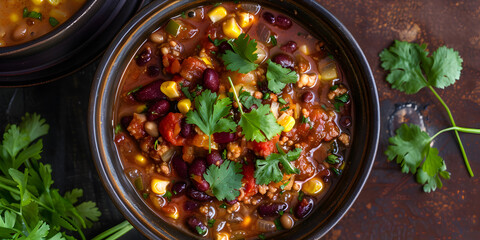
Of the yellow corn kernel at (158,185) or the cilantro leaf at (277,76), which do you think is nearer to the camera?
the cilantro leaf at (277,76)

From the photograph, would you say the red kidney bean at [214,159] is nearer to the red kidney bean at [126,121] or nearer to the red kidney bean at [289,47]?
the red kidney bean at [126,121]

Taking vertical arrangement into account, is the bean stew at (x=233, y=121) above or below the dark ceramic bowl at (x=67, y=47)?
below

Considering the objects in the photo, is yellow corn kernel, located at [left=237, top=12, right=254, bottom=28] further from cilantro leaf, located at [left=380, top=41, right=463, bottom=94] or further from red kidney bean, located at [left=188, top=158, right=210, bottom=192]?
cilantro leaf, located at [left=380, top=41, right=463, bottom=94]

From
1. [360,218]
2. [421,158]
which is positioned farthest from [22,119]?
[421,158]

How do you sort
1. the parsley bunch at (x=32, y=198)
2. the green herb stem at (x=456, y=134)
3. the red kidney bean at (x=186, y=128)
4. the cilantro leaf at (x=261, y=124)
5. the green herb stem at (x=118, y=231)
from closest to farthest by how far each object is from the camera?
the cilantro leaf at (x=261, y=124), the red kidney bean at (x=186, y=128), the parsley bunch at (x=32, y=198), the green herb stem at (x=118, y=231), the green herb stem at (x=456, y=134)

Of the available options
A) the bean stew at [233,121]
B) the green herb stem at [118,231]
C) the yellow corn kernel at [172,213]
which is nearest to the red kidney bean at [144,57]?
the bean stew at [233,121]

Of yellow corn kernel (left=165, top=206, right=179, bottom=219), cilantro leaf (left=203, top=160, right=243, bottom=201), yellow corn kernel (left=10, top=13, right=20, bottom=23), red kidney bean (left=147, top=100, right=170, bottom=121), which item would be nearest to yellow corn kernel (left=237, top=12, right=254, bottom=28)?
red kidney bean (left=147, top=100, right=170, bottom=121)
